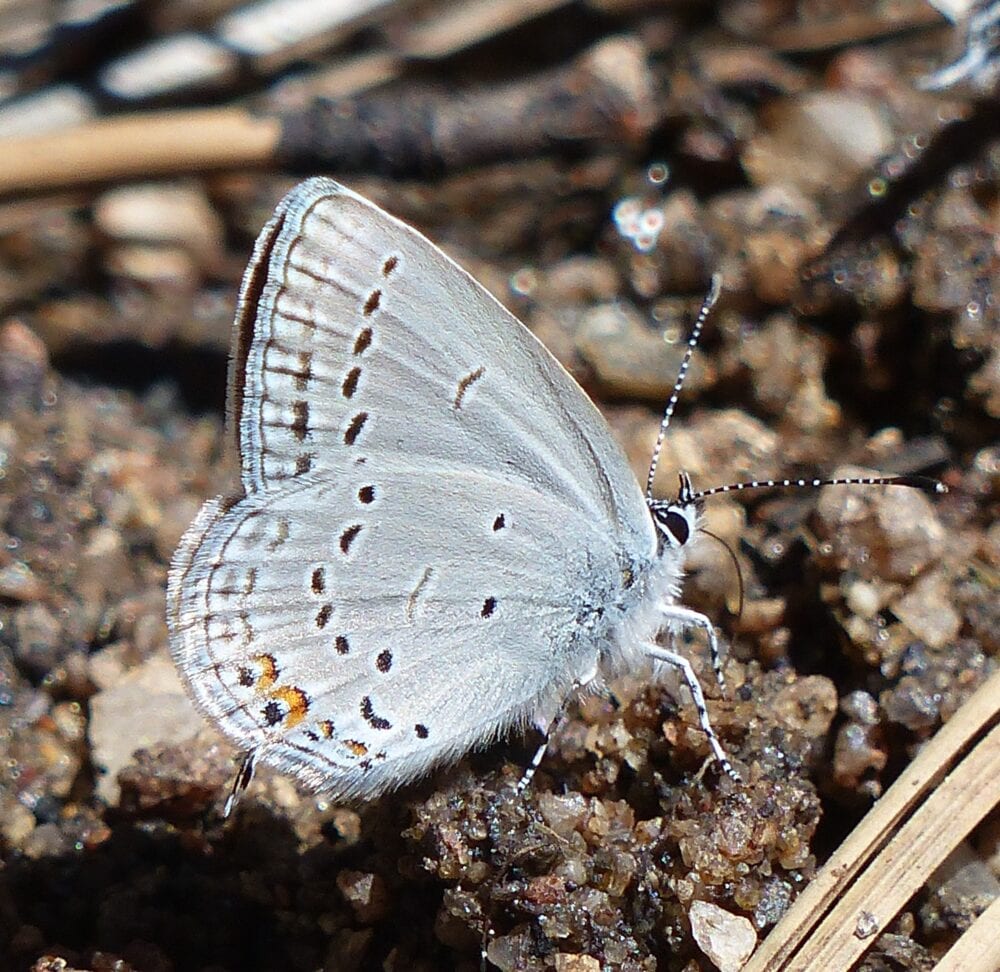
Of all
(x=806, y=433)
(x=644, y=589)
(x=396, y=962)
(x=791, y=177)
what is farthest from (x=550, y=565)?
(x=791, y=177)

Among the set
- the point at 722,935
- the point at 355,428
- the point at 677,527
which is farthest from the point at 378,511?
the point at 722,935

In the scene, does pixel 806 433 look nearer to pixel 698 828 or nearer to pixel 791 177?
pixel 791 177

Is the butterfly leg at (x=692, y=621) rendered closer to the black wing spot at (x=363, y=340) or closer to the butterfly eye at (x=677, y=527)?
the butterfly eye at (x=677, y=527)

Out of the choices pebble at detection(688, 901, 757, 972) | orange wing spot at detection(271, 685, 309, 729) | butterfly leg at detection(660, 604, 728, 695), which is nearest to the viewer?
pebble at detection(688, 901, 757, 972)

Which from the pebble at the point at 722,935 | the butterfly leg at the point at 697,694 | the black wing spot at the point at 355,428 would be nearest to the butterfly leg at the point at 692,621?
the butterfly leg at the point at 697,694

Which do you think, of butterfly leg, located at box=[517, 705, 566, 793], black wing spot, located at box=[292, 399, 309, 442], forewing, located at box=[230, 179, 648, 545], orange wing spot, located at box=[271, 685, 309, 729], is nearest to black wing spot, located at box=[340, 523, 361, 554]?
forewing, located at box=[230, 179, 648, 545]

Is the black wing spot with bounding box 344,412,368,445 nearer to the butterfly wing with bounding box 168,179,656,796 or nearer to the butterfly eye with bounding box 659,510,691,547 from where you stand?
the butterfly wing with bounding box 168,179,656,796

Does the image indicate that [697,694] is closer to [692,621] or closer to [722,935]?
[692,621]
